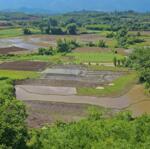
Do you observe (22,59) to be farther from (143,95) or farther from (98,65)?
(143,95)

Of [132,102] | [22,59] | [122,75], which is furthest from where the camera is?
[22,59]

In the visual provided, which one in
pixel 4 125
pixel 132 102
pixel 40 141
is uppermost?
→ pixel 4 125

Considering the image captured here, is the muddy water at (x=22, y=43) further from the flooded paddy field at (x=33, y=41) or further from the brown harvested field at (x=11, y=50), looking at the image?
the brown harvested field at (x=11, y=50)

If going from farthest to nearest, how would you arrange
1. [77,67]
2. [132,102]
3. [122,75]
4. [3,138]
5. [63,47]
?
[63,47] → [77,67] → [122,75] → [132,102] → [3,138]

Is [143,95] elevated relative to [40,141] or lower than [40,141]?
lower

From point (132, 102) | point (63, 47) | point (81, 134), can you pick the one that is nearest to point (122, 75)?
point (132, 102)

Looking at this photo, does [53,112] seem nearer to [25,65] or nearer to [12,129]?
[12,129]

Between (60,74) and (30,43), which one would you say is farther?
(30,43)

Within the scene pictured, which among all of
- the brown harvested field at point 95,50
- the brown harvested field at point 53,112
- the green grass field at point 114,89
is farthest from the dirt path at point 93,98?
the brown harvested field at point 95,50
